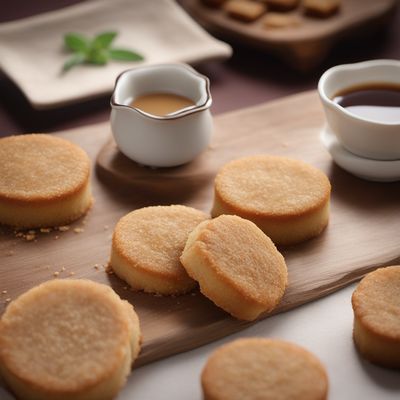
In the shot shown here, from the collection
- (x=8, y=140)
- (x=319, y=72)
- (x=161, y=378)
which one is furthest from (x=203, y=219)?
(x=319, y=72)

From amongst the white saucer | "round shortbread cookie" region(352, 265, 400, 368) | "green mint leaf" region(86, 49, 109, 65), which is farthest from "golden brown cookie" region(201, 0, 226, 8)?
"round shortbread cookie" region(352, 265, 400, 368)

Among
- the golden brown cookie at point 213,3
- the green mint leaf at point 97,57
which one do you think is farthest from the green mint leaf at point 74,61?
the golden brown cookie at point 213,3

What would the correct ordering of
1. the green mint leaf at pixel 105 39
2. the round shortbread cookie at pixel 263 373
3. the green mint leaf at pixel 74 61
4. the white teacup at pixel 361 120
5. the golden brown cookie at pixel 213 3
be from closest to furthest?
the round shortbread cookie at pixel 263 373
the white teacup at pixel 361 120
the green mint leaf at pixel 74 61
the green mint leaf at pixel 105 39
the golden brown cookie at pixel 213 3

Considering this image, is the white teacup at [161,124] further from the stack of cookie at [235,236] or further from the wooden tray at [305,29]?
the wooden tray at [305,29]

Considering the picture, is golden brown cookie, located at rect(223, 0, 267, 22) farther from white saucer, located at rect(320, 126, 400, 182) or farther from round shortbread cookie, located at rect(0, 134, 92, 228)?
round shortbread cookie, located at rect(0, 134, 92, 228)

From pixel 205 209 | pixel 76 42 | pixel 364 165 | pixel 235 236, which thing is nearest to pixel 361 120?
pixel 364 165

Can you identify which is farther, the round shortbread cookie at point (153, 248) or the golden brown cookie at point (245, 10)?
the golden brown cookie at point (245, 10)
